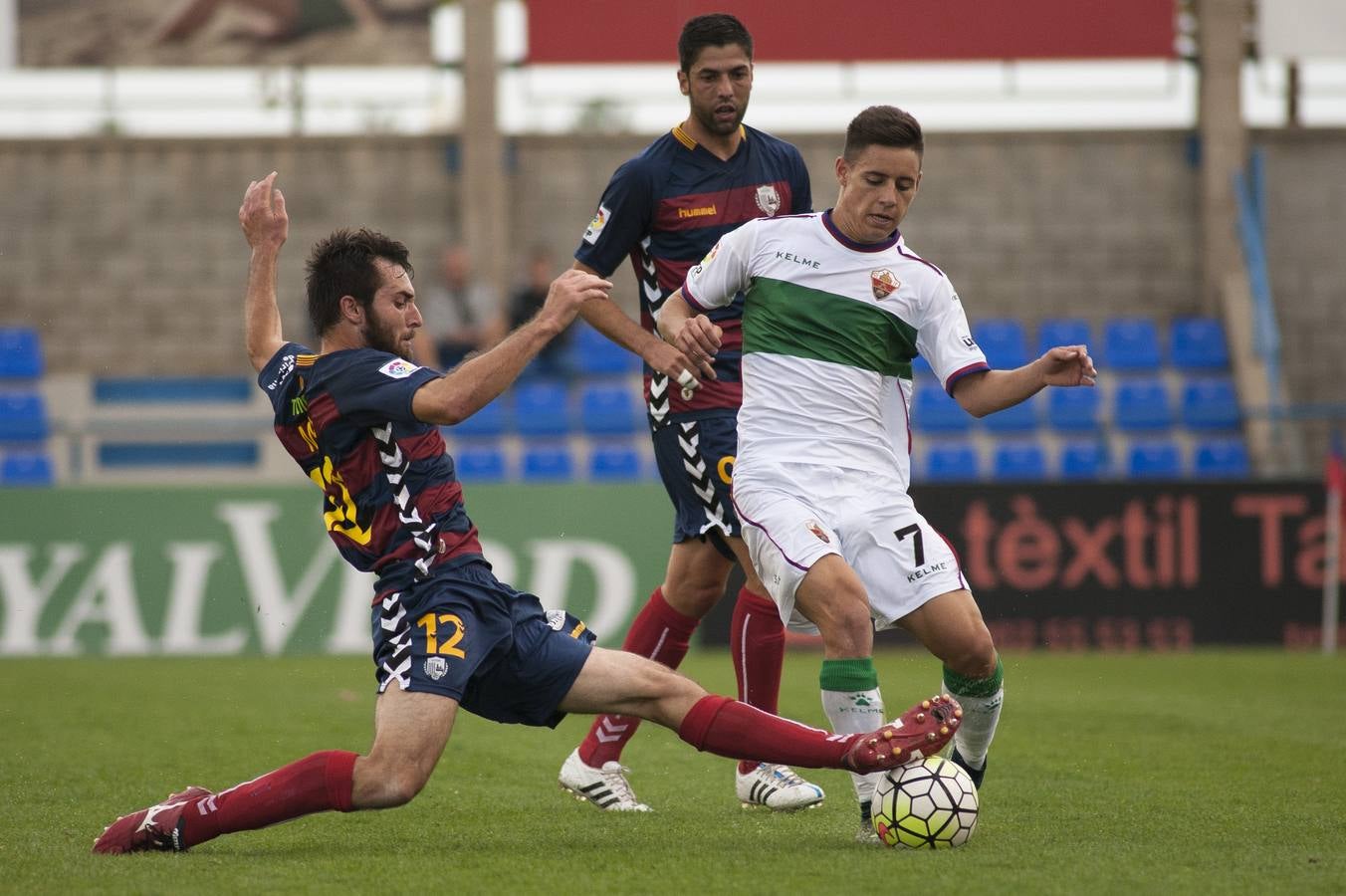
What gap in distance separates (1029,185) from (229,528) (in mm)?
9624

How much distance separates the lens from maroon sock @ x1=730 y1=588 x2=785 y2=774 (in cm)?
590

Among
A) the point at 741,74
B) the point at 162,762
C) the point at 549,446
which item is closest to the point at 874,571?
the point at 741,74

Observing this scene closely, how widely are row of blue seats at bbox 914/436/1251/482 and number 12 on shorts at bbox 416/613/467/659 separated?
10.0 meters

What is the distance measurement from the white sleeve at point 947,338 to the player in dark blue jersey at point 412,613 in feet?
3.59

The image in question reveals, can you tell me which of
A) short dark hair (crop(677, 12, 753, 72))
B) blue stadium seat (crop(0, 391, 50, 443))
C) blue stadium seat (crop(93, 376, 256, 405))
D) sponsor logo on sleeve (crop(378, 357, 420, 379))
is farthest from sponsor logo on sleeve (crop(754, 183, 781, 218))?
blue stadium seat (crop(93, 376, 256, 405))

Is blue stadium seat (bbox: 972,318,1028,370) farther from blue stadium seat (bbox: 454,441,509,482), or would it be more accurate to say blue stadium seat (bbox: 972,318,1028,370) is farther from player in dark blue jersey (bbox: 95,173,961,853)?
player in dark blue jersey (bbox: 95,173,961,853)

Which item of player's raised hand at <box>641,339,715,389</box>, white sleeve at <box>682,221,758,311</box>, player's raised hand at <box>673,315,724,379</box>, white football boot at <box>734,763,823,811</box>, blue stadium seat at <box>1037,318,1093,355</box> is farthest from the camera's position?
blue stadium seat at <box>1037,318,1093,355</box>

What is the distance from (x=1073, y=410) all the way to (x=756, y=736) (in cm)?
1101

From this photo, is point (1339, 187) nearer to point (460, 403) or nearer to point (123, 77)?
point (123, 77)

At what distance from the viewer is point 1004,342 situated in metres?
15.8

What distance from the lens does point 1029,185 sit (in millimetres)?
17562

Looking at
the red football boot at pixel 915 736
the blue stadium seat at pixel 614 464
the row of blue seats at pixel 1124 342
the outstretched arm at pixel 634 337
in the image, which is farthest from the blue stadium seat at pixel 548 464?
the red football boot at pixel 915 736

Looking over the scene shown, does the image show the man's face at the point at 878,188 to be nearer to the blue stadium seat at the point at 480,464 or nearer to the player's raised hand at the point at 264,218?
the player's raised hand at the point at 264,218

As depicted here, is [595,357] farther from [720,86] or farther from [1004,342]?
[720,86]
